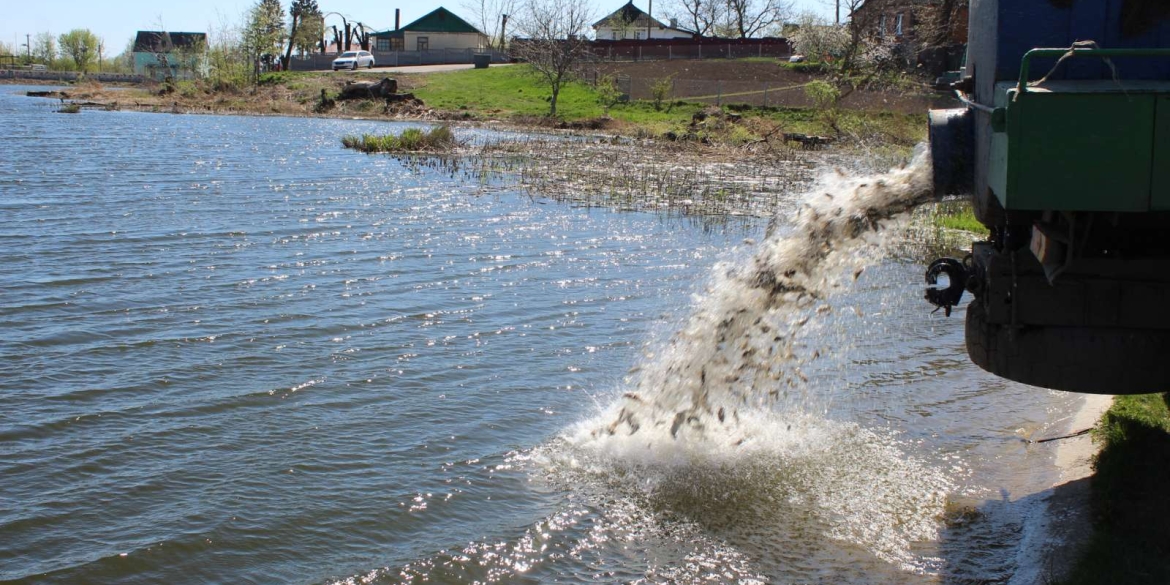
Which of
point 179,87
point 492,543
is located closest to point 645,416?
point 492,543

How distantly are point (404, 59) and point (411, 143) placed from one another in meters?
61.5

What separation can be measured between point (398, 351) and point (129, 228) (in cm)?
844

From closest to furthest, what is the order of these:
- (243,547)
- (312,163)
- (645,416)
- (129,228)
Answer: (243,547)
(645,416)
(129,228)
(312,163)

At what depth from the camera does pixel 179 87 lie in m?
72.6

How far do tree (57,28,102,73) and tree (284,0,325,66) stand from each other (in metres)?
46.8

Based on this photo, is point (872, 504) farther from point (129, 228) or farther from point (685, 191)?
point (685, 191)

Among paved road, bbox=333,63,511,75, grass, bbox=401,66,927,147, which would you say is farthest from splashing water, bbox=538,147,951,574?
paved road, bbox=333,63,511,75

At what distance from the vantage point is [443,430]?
8312 mm

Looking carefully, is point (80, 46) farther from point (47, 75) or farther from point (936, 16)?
point (936, 16)

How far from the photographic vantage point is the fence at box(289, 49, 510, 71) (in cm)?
9088

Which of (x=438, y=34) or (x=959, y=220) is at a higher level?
(x=438, y=34)

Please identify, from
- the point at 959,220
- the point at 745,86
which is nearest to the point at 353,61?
the point at 745,86

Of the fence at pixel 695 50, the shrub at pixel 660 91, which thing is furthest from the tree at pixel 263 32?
the shrub at pixel 660 91

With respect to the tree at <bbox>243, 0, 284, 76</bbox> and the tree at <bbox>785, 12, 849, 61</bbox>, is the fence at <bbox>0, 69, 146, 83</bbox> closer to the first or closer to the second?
the tree at <bbox>243, 0, 284, 76</bbox>
